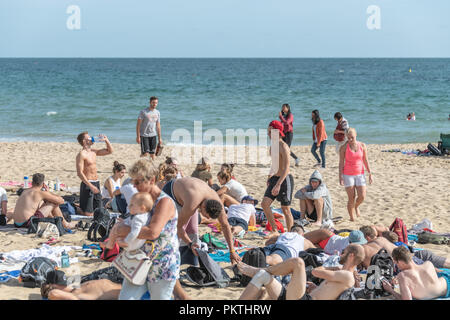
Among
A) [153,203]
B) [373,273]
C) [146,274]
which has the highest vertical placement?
[153,203]

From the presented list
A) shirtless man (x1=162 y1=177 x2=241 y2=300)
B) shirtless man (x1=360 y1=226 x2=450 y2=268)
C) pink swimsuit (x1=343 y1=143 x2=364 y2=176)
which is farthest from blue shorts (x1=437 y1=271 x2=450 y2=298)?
pink swimsuit (x1=343 y1=143 x2=364 y2=176)

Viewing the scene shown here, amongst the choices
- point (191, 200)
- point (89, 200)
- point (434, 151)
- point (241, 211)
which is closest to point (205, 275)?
point (191, 200)

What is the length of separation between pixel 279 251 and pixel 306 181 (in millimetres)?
5616

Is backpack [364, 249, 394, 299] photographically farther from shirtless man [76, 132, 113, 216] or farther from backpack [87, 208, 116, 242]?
shirtless man [76, 132, 113, 216]

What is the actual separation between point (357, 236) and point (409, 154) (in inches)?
388

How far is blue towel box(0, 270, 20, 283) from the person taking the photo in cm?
527

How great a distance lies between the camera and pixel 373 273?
16.5ft

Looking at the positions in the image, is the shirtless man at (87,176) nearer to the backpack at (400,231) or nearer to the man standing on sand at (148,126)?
the man standing on sand at (148,126)

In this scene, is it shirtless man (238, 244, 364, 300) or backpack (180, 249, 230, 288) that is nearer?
shirtless man (238, 244, 364, 300)

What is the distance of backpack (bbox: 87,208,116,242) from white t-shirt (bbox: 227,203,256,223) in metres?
1.62

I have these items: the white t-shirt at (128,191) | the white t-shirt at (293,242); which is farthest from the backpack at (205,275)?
the white t-shirt at (128,191)
